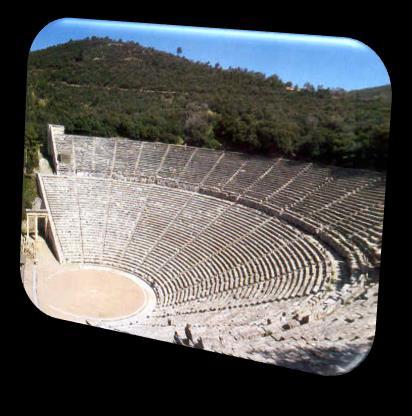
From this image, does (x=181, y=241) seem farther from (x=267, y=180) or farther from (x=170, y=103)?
(x=170, y=103)

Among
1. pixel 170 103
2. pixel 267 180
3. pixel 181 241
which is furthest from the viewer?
pixel 170 103

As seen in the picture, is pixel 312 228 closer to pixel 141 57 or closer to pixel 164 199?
pixel 164 199

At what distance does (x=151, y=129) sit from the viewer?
40.7 feet

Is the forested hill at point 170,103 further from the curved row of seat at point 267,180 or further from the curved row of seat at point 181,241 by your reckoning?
the curved row of seat at point 181,241

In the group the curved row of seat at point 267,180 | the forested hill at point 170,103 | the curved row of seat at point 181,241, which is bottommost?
the curved row of seat at point 181,241

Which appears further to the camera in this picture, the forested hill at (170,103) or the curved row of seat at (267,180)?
the forested hill at (170,103)

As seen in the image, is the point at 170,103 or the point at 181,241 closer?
the point at 181,241

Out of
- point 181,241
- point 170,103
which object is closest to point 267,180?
point 181,241

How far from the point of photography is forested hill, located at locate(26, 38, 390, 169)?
10281 mm

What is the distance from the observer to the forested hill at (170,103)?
10.3m

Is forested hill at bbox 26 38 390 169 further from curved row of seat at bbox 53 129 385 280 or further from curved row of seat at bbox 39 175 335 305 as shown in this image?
curved row of seat at bbox 39 175 335 305

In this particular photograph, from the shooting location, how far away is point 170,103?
12.3 meters

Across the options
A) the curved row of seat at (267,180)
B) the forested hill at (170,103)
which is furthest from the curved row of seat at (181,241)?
the forested hill at (170,103)
